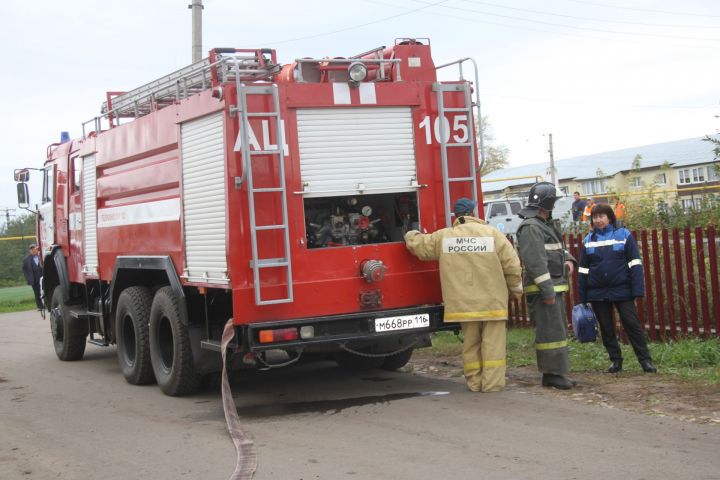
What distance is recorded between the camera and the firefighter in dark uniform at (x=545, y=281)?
7.87m

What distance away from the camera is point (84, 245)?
11.2 metres

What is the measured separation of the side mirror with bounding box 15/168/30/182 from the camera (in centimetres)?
1312

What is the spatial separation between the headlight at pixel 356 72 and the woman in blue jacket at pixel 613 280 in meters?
2.70

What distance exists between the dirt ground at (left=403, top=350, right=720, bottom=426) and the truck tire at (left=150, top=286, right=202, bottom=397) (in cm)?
266

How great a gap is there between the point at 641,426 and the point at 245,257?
3369 mm

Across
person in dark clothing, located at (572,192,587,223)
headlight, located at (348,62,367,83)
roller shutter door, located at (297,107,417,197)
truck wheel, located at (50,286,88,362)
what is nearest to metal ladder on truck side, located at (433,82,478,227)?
roller shutter door, located at (297,107,417,197)

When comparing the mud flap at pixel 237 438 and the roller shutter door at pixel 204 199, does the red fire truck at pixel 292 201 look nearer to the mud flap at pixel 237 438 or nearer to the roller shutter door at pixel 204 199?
the roller shutter door at pixel 204 199

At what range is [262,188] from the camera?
7.38m

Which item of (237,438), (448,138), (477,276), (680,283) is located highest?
(448,138)

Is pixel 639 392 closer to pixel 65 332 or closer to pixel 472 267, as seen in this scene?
pixel 472 267

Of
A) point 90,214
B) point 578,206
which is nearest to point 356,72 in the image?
point 90,214

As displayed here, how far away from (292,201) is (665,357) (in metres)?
4.07

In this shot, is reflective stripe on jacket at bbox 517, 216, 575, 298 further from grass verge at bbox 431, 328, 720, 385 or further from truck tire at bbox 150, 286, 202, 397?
truck tire at bbox 150, 286, 202, 397

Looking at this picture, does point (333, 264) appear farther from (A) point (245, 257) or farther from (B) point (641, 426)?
(B) point (641, 426)
